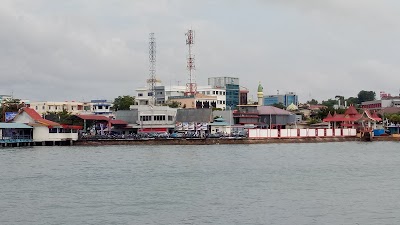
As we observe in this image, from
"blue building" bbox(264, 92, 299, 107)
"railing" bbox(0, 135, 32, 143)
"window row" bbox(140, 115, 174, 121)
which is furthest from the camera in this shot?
"blue building" bbox(264, 92, 299, 107)

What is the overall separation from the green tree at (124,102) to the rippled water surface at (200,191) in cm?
6010

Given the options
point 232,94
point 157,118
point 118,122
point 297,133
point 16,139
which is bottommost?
point 16,139

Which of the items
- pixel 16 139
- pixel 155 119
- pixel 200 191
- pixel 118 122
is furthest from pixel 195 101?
pixel 200 191

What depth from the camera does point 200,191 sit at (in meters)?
31.8

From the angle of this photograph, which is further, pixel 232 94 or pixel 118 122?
pixel 232 94

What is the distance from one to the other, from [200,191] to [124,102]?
8149 centimetres

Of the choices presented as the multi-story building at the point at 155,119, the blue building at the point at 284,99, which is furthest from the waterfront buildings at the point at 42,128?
the blue building at the point at 284,99

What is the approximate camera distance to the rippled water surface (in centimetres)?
2497

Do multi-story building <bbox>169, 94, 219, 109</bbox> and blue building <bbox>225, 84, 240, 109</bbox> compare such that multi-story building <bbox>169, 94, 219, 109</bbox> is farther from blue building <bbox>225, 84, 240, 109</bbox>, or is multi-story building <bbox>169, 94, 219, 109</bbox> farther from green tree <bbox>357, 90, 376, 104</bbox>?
green tree <bbox>357, 90, 376, 104</bbox>

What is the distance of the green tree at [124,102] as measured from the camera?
110938mm

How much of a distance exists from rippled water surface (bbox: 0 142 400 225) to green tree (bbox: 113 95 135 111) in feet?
197

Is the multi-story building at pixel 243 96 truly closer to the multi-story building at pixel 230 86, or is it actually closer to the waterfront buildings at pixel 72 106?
the multi-story building at pixel 230 86

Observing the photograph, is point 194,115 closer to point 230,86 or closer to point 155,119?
point 155,119

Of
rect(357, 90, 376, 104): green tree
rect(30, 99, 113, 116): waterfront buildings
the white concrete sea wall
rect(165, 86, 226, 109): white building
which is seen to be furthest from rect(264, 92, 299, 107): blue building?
the white concrete sea wall
